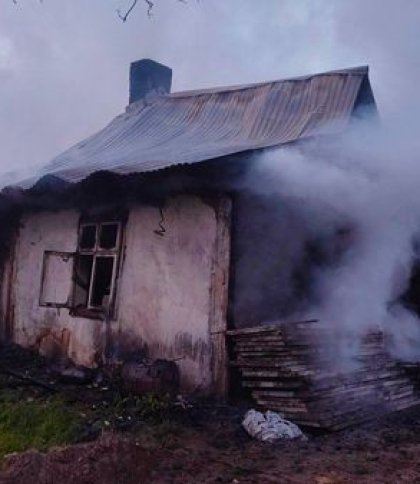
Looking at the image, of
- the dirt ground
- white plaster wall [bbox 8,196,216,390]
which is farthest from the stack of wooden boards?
white plaster wall [bbox 8,196,216,390]

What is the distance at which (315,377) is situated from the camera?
6.05 meters

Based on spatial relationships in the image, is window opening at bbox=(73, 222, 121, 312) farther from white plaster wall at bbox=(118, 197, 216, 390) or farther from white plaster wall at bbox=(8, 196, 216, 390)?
white plaster wall at bbox=(118, 197, 216, 390)

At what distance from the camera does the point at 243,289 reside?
7020 mm

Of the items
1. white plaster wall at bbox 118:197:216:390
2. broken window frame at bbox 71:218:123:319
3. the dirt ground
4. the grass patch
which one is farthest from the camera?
broken window frame at bbox 71:218:123:319

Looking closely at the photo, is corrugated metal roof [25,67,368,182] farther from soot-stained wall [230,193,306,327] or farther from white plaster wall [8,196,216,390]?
soot-stained wall [230,193,306,327]

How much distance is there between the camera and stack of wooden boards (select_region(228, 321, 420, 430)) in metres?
5.93

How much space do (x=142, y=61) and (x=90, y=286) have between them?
8204 mm

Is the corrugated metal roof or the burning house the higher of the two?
the corrugated metal roof

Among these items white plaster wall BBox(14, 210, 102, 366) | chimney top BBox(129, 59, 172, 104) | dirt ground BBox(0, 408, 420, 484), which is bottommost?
dirt ground BBox(0, 408, 420, 484)

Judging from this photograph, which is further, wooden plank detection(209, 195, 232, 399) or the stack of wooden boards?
wooden plank detection(209, 195, 232, 399)

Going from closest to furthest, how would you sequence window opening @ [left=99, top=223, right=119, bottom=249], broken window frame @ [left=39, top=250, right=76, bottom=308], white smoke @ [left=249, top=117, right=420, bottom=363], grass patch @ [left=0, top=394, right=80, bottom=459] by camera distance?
grass patch @ [left=0, top=394, right=80, bottom=459] → white smoke @ [left=249, top=117, right=420, bottom=363] → window opening @ [left=99, top=223, right=119, bottom=249] → broken window frame @ [left=39, top=250, right=76, bottom=308]

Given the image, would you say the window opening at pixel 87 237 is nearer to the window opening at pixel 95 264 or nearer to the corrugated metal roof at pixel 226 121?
the window opening at pixel 95 264

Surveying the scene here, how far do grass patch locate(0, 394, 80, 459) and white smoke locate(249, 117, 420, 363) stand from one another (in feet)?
11.1

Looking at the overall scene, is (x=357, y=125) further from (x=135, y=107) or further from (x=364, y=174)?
(x=135, y=107)
